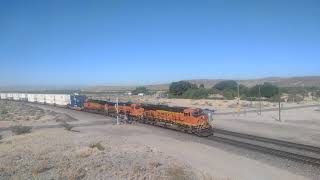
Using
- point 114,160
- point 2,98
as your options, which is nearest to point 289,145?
point 114,160

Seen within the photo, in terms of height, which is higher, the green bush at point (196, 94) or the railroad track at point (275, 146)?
the green bush at point (196, 94)

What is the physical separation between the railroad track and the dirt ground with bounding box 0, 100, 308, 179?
2.49 meters

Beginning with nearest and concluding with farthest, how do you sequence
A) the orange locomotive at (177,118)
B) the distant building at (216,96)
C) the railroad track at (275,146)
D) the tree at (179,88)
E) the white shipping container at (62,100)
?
the railroad track at (275,146) < the orange locomotive at (177,118) < the white shipping container at (62,100) < the distant building at (216,96) < the tree at (179,88)

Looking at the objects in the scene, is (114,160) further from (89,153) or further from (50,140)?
(50,140)

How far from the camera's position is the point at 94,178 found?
1847cm

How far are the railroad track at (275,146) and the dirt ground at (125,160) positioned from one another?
249 centimetres

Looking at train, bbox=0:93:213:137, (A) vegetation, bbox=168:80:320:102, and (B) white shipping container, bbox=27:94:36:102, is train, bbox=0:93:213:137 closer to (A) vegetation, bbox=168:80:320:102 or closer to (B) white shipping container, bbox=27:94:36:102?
(B) white shipping container, bbox=27:94:36:102

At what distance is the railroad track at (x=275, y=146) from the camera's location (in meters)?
25.1

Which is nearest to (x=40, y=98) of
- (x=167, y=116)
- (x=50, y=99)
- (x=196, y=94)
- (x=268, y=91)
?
(x=50, y=99)

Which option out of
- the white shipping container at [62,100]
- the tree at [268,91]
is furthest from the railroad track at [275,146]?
the tree at [268,91]

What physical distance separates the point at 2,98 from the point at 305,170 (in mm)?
143620

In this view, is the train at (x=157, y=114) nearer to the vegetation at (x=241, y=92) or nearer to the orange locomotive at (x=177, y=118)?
the orange locomotive at (x=177, y=118)

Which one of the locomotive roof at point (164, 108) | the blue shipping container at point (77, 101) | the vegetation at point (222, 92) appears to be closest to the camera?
the locomotive roof at point (164, 108)

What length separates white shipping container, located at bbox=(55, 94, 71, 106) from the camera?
85256 millimetres
